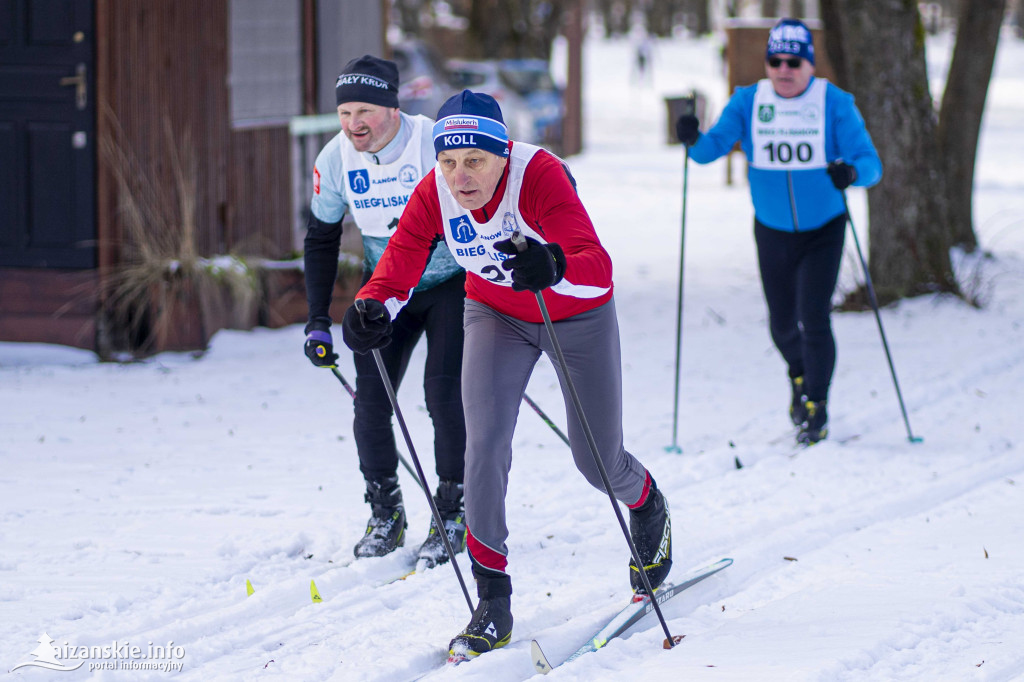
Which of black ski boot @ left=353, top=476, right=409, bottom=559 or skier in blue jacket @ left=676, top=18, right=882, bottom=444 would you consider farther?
skier in blue jacket @ left=676, top=18, right=882, bottom=444

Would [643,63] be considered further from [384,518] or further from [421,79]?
[384,518]

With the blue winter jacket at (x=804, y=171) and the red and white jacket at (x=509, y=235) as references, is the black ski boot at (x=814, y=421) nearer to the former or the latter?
the blue winter jacket at (x=804, y=171)

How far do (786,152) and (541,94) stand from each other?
16.2 meters

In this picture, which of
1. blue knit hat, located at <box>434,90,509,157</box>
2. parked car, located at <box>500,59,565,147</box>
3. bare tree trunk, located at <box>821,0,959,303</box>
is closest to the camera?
blue knit hat, located at <box>434,90,509,157</box>

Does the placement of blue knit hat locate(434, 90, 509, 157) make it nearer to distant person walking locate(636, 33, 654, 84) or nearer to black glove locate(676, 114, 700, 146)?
black glove locate(676, 114, 700, 146)

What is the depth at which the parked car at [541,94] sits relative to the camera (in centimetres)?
2038

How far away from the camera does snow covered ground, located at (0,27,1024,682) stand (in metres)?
3.61

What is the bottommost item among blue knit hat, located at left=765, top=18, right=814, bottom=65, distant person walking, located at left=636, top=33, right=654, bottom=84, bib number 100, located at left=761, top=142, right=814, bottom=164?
bib number 100, located at left=761, top=142, right=814, bottom=164

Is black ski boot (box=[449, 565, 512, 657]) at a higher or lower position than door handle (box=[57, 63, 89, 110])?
lower

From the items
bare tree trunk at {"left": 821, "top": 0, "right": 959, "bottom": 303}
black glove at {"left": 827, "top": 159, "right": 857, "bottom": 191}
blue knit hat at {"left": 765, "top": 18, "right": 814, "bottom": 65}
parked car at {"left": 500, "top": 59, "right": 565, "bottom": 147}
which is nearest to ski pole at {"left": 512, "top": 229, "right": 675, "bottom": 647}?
black glove at {"left": 827, "top": 159, "right": 857, "bottom": 191}

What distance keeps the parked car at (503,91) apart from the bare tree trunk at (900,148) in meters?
10.2

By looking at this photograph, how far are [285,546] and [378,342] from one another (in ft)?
4.29

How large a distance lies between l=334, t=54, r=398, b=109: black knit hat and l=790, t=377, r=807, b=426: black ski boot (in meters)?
2.86

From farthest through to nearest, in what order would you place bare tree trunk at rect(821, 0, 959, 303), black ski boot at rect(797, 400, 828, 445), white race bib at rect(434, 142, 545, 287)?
bare tree trunk at rect(821, 0, 959, 303) < black ski boot at rect(797, 400, 828, 445) < white race bib at rect(434, 142, 545, 287)
